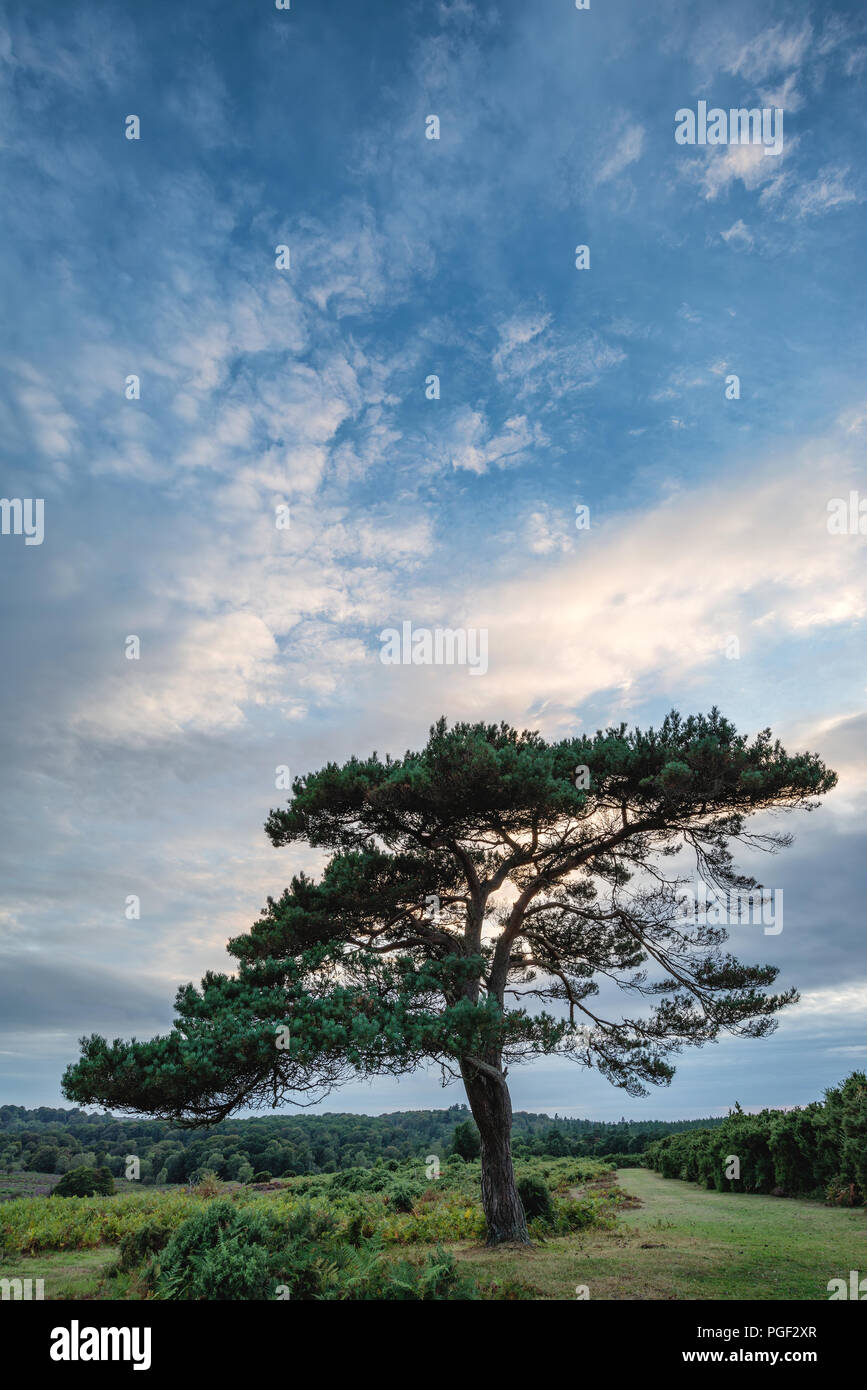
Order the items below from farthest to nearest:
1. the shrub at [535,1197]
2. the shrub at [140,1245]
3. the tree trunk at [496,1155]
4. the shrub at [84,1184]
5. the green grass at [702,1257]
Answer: the shrub at [84,1184] → the shrub at [535,1197] → the tree trunk at [496,1155] → the shrub at [140,1245] → the green grass at [702,1257]

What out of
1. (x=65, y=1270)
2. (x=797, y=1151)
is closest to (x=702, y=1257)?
(x=797, y=1151)

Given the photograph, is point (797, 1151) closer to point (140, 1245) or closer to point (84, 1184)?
point (140, 1245)

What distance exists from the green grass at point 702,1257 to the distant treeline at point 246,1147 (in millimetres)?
15596

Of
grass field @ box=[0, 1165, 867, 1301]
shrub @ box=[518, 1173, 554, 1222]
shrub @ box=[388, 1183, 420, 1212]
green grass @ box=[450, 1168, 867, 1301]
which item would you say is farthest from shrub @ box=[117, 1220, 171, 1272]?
shrub @ box=[388, 1183, 420, 1212]

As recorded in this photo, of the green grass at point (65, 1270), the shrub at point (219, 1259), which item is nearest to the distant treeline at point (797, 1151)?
the shrub at point (219, 1259)

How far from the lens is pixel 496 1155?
1309 centimetres

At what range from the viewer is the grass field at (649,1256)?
33.7 ft

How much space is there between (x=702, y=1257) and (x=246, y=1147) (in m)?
30.8

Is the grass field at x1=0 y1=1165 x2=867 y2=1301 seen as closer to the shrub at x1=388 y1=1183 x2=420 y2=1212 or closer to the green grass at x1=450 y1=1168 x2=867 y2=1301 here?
the green grass at x1=450 y1=1168 x2=867 y2=1301

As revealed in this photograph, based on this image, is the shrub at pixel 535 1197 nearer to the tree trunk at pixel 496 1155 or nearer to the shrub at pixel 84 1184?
the tree trunk at pixel 496 1155

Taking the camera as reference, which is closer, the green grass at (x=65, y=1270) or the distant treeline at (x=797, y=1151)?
the green grass at (x=65, y=1270)

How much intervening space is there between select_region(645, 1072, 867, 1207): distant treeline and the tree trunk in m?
8.26

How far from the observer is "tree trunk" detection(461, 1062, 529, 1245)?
1302 cm

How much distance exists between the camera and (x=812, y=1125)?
18.2 metres
